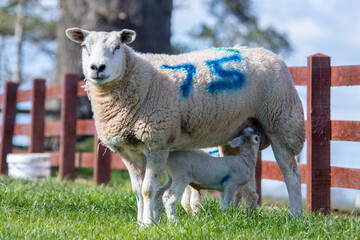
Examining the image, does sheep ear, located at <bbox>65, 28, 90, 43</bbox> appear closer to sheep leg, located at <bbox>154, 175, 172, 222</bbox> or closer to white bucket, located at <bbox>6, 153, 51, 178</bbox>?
sheep leg, located at <bbox>154, 175, 172, 222</bbox>

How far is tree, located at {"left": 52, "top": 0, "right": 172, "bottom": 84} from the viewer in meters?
9.63

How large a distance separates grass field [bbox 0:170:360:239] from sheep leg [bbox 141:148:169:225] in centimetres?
15

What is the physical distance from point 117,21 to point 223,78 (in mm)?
5496

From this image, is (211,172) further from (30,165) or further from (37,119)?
(37,119)

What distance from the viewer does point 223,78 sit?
4578 millimetres

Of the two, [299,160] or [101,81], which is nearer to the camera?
[101,81]

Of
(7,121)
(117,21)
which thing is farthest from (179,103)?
(7,121)

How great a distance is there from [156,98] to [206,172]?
Answer: 0.82 meters

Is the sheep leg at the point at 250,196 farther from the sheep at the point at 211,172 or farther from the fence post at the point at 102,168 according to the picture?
the fence post at the point at 102,168

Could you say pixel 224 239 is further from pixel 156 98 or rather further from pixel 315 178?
pixel 315 178

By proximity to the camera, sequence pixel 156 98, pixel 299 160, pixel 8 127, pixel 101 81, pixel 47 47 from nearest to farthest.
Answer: pixel 101 81
pixel 156 98
pixel 299 160
pixel 8 127
pixel 47 47

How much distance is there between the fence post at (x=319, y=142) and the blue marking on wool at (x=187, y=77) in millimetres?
1554

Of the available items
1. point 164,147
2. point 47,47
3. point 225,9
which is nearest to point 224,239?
point 164,147

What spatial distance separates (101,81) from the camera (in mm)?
3975
